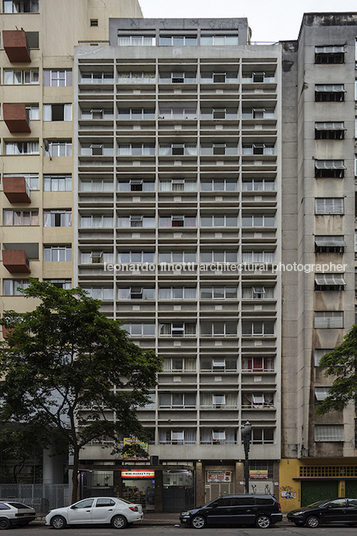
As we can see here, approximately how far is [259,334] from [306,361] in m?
3.90

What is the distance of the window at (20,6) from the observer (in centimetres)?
4709

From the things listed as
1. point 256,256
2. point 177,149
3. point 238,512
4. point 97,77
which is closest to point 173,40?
point 97,77

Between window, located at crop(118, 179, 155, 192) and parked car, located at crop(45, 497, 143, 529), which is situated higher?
window, located at crop(118, 179, 155, 192)

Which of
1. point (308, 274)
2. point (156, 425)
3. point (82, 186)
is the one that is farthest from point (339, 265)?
point (82, 186)

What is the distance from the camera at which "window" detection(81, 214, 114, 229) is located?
44938 millimetres

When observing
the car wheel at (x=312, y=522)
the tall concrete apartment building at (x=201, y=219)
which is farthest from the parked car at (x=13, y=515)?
the car wheel at (x=312, y=522)

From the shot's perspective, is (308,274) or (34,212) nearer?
(308,274)

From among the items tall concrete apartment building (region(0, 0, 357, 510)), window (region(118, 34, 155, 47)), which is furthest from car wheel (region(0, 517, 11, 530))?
window (region(118, 34, 155, 47))

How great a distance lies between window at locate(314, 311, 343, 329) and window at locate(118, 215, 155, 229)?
13.7m

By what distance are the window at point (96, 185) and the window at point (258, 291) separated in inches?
495

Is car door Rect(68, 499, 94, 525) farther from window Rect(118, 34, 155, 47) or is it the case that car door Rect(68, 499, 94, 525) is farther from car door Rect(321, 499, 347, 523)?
window Rect(118, 34, 155, 47)

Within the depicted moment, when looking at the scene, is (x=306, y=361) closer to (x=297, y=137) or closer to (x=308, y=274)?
(x=308, y=274)

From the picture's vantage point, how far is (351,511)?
90.5 feet

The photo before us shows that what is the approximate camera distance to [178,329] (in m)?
43.4
